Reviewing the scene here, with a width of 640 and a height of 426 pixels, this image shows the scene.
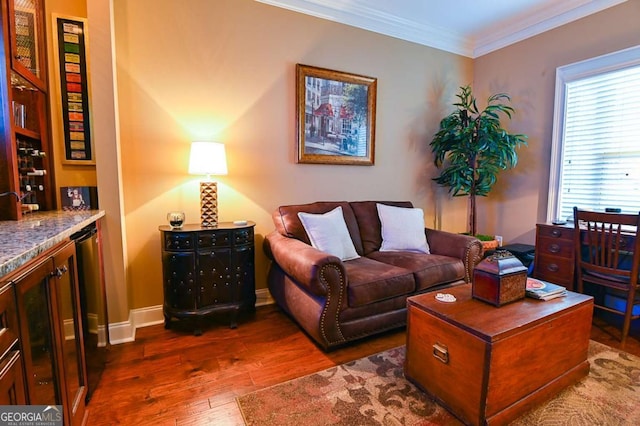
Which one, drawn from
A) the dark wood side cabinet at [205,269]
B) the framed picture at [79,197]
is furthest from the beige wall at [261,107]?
the dark wood side cabinet at [205,269]

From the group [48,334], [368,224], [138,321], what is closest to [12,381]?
[48,334]

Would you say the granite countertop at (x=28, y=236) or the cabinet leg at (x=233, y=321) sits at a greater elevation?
the granite countertop at (x=28, y=236)

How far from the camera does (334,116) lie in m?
3.20

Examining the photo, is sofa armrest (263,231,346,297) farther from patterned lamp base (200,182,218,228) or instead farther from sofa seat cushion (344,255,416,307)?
patterned lamp base (200,182,218,228)

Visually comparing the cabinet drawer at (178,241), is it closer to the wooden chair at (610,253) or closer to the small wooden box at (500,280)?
the small wooden box at (500,280)

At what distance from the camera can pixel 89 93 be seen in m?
2.27

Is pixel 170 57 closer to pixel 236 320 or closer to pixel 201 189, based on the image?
pixel 201 189

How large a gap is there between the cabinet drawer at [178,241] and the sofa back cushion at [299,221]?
748 millimetres

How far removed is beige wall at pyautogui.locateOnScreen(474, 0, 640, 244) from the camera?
2922 millimetres

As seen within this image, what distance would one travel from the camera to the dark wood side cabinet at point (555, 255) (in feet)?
8.95

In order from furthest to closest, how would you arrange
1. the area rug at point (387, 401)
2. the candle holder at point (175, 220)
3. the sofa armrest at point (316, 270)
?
the candle holder at point (175, 220), the sofa armrest at point (316, 270), the area rug at point (387, 401)

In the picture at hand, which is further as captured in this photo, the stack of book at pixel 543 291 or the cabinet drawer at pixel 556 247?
the cabinet drawer at pixel 556 247

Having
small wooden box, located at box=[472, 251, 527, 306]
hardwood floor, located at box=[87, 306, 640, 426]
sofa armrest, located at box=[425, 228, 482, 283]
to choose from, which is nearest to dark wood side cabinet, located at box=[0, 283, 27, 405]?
hardwood floor, located at box=[87, 306, 640, 426]

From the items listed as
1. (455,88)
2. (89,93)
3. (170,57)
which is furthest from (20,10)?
(455,88)
